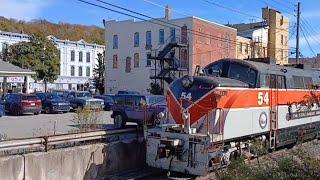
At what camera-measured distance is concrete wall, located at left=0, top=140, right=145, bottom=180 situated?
30.0ft

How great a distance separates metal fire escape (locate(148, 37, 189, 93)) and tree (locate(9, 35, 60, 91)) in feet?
69.3

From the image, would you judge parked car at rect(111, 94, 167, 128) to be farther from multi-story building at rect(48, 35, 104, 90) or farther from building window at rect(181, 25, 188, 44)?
multi-story building at rect(48, 35, 104, 90)

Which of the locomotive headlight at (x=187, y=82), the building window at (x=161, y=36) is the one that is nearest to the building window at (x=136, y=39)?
the building window at (x=161, y=36)

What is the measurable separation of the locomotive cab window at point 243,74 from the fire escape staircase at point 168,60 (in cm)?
3799

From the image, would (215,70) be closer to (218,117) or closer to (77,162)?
(218,117)

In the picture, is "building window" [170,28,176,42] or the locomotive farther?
"building window" [170,28,176,42]

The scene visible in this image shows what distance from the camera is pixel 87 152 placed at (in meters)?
10.9

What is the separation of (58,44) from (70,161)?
77350 millimetres

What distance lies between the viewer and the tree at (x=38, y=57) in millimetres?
65000

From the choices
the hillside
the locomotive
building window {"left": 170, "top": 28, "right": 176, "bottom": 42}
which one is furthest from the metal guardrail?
the hillside

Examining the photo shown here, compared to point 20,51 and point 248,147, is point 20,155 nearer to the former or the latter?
point 248,147

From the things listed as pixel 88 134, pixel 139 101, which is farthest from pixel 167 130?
pixel 139 101

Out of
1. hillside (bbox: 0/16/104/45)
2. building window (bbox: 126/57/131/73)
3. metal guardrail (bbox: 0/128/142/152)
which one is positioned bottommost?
metal guardrail (bbox: 0/128/142/152)

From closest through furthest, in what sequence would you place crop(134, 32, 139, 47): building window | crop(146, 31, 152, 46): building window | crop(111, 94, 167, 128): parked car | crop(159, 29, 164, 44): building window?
1. crop(111, 94, 167, 128): parked car
2. crop(159, 29, 164, 44): building window
3. crop(146, 31, 152, 46): building window
4. crop(134, 32, 139, 47): building window
